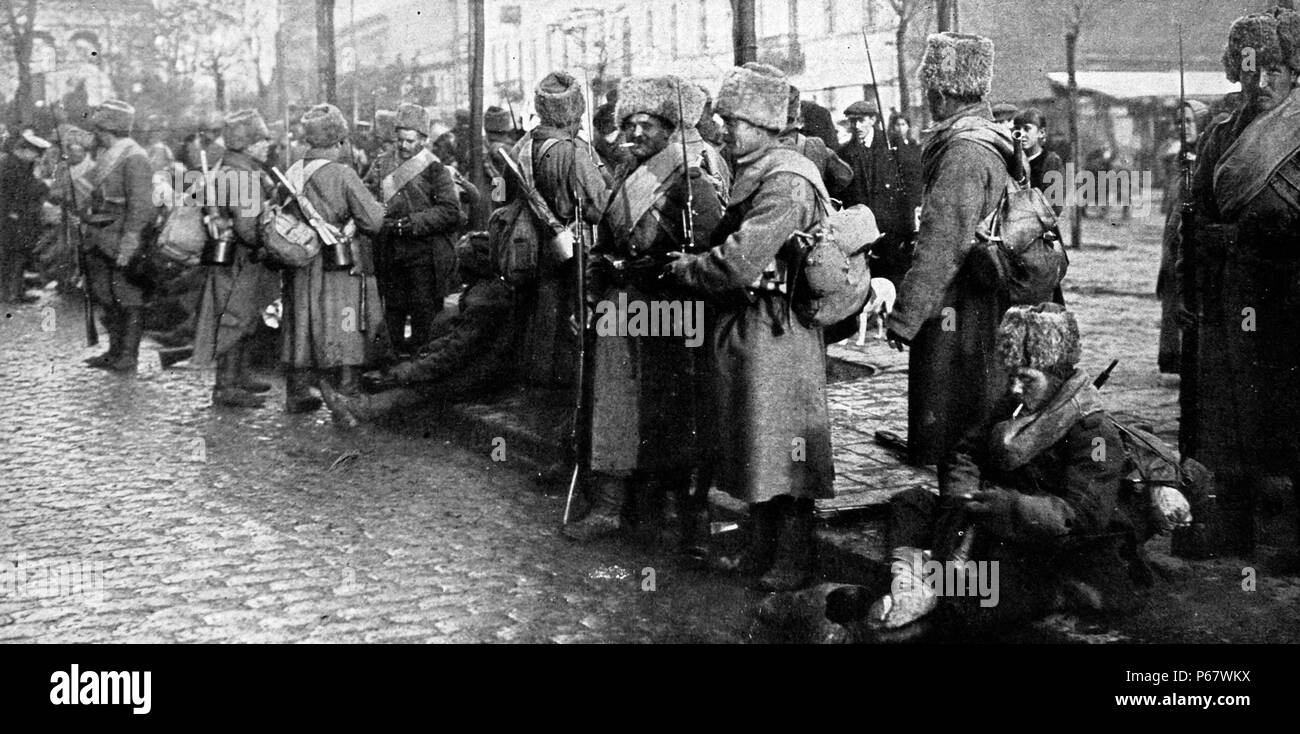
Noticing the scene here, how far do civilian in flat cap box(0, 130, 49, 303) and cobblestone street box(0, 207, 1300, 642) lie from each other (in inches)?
290

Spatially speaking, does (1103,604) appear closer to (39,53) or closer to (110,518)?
(110,518)

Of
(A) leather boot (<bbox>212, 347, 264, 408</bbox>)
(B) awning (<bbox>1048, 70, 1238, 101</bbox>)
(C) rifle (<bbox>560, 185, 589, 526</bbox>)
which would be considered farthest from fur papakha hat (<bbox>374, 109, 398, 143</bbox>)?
(B) awning (<bbox>1048, 70, 1238, 101</bbox>)

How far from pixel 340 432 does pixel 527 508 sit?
253 centimetres

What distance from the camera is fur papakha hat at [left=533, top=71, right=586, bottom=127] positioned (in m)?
7.88

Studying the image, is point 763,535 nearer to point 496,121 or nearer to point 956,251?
point 956,251

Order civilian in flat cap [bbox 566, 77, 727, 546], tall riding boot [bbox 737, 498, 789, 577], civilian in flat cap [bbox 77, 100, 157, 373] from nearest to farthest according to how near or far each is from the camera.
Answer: tall riding boot [bbox 737, 498, 789, 577], civilian in flat cap [bbox 566, 77, 727, 546], civilian in flat cap [bbox 77, 100, 157, 373]

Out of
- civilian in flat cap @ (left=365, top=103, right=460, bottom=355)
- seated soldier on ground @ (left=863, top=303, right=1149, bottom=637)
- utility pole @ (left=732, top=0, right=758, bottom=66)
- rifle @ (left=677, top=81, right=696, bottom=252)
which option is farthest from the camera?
civilian in flat cap @ (left=365, top=103, right=460, bottom=355)

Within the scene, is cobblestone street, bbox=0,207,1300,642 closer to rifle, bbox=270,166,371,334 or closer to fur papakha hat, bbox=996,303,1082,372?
fur papakha hat, bbox=996,303,1082,372

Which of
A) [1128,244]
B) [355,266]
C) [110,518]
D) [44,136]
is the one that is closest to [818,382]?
[110,518]

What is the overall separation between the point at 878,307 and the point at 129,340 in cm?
648

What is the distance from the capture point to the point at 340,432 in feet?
31.3

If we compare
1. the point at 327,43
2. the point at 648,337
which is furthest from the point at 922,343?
the point at 327,43

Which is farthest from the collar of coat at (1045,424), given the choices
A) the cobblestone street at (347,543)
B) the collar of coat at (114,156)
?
the collar of coat at (114,156)

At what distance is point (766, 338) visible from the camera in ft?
19.0
